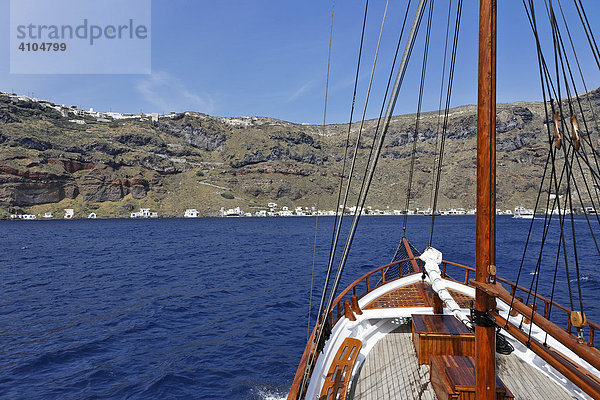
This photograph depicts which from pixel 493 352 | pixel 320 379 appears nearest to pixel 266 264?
pixel 320 379

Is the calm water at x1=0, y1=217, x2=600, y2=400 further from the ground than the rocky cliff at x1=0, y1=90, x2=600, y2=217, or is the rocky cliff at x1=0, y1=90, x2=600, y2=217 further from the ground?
the rocky cliff at x1=0, y1=90, x2=600, y2=217

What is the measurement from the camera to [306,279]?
31.1 m

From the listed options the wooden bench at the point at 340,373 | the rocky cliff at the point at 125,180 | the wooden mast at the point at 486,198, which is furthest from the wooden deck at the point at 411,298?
the rocky cliff at the point at 125,180

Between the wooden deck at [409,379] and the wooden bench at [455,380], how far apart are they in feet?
1.72

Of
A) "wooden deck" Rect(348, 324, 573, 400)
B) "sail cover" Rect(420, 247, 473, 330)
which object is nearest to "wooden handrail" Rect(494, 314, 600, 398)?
"sail cover" Rect(420, 247, 473, 330)

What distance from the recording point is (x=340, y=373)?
6824mm

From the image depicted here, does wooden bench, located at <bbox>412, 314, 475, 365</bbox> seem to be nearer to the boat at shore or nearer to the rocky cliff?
the boat at shore

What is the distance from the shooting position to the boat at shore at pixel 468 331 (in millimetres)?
4504

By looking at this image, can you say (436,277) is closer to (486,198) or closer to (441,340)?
(441,340)

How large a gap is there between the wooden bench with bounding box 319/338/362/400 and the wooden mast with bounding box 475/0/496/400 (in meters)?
2.58

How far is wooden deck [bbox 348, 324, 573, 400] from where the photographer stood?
6898 mm

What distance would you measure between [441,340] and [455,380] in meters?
1.91

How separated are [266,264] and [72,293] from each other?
1893 centimetres

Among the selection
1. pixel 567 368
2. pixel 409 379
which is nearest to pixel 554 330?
pixel 567 368
